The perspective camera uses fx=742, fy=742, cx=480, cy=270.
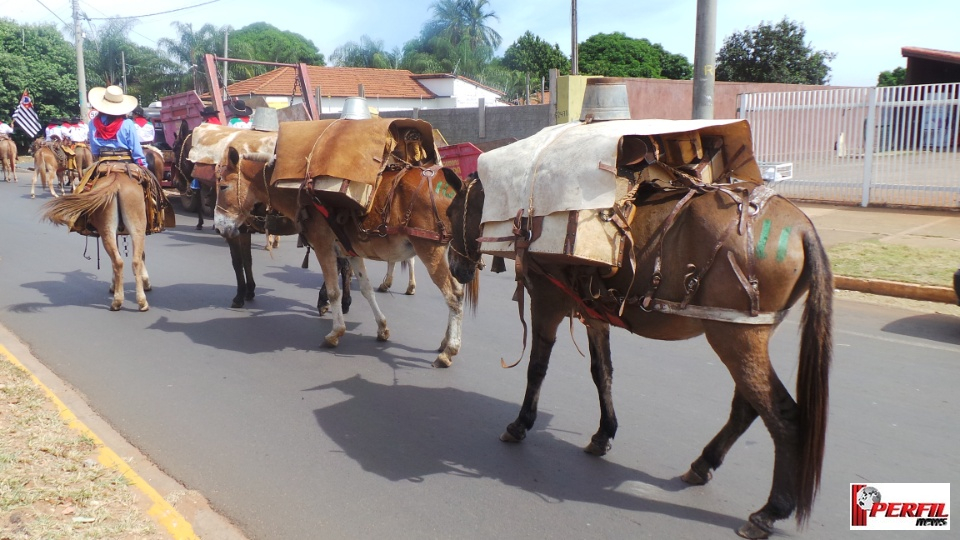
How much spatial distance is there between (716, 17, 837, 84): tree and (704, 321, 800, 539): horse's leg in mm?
34820

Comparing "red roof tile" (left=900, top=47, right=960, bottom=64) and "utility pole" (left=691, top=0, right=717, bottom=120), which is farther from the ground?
"red roof tile" (left=900, top=47, right=960, bottom=64)

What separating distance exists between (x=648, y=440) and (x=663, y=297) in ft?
4.57

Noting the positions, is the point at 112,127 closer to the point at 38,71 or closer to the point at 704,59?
the point at 704,59

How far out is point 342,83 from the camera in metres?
42.8

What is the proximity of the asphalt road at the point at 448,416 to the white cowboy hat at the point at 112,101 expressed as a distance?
2324 millimetres

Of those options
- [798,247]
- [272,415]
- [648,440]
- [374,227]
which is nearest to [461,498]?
[648,440]

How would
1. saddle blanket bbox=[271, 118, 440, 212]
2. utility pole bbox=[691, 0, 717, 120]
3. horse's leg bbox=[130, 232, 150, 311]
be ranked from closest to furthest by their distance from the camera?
saddle blanket bbox=[271, 118, 440, 212], horse's leg bbox=[130, 232, 150, 311], utility pole bbox=[691, 0, 717, 120]

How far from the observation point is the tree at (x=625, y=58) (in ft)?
165

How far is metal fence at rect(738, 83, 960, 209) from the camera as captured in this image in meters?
13.8

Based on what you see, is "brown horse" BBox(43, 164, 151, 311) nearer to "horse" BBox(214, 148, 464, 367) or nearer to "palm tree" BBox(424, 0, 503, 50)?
"horse" BBox(214, 148, 464, 367)

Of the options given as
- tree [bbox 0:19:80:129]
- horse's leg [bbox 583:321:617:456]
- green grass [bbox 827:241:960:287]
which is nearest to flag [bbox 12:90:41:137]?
tree [bbox 0:19:80:129]

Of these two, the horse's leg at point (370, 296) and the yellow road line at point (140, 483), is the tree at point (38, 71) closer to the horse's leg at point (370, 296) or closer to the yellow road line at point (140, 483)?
the horse's leg at point (370, 296)

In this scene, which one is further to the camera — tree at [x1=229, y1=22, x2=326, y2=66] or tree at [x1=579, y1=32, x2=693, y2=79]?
tree at [x1=229, y1=22, x2=326, y2=66]

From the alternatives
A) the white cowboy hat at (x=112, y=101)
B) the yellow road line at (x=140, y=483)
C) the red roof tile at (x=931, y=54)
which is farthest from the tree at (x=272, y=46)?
the yellow road line at (x=140, y=483)
